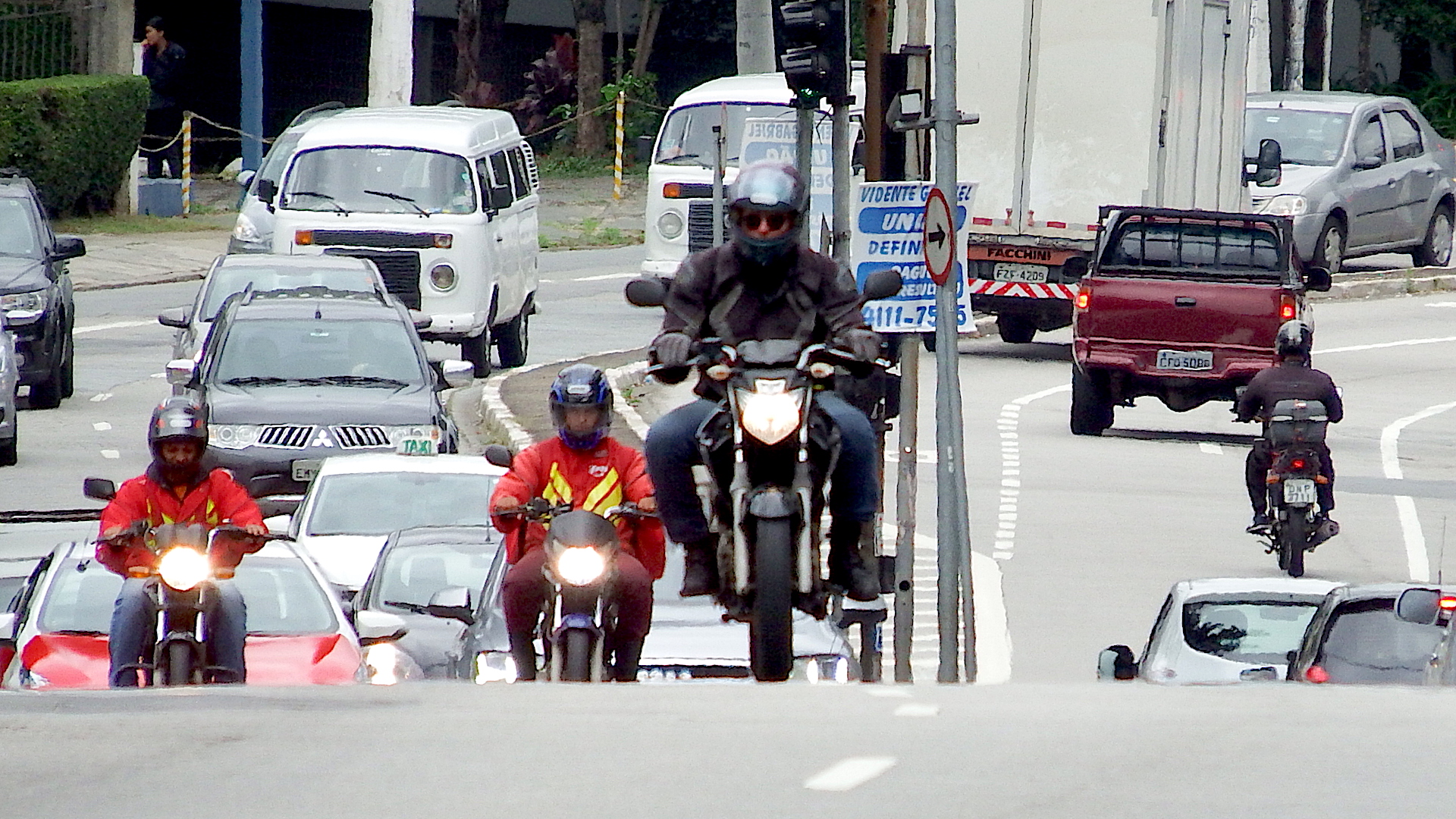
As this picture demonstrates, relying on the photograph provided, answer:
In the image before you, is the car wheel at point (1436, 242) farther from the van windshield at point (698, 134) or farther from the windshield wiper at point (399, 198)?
the windshield wiper at point (399, 198)

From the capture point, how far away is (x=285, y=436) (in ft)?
58.3

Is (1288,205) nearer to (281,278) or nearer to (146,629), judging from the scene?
(281,278)

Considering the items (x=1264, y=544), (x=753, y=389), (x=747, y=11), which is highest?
(x=747, y=11)

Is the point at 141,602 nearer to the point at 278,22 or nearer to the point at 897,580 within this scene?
the point at 897,580

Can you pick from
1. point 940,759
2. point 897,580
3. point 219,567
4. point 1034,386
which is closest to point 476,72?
point 1034,386

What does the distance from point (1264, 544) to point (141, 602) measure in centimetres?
925

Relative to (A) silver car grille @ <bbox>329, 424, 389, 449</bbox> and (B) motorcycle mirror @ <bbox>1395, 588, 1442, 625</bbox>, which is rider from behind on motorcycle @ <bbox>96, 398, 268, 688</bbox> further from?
(A) silver car grille @ <bbox>329, 424, 389, 449</bbox>

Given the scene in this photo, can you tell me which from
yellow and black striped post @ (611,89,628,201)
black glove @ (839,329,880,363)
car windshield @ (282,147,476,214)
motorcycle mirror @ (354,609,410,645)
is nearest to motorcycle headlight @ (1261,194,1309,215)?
car windshield @ (282,147,476,214)

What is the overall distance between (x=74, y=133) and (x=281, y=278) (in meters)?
11.0

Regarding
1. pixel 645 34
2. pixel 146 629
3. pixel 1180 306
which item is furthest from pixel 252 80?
pixel 146 629

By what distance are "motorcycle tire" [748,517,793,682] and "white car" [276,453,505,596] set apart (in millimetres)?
6558

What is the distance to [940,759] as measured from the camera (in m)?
7.29

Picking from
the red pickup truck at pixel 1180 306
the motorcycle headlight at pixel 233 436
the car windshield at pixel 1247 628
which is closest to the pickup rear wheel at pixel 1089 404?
the red pickup truck at pixel 1180 306

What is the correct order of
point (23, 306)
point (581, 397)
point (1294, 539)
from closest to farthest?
point (581, 397) → point (1294, 539) → point (23, 306)
